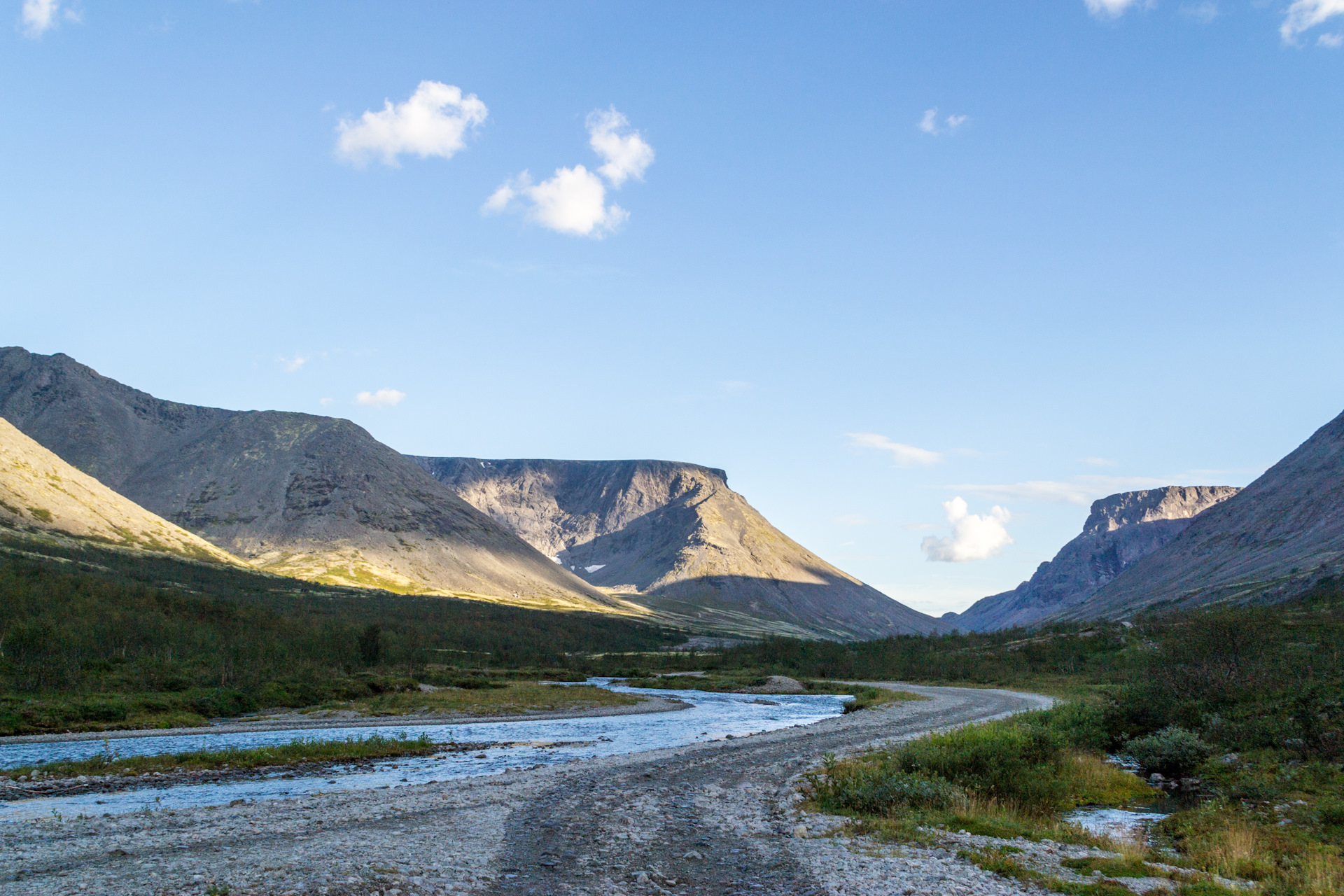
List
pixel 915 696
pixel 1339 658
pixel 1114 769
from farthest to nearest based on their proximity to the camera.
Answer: pixel 915 696 < pixel 1339 658 < pixel 1114 769

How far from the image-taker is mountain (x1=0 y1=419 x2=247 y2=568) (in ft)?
509

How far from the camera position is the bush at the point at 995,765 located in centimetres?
2548

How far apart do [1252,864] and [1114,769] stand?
16.5 m

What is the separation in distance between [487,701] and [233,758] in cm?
3583

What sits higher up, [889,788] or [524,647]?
[889,788]

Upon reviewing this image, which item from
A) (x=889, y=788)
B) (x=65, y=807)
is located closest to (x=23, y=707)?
(x=65, y=807)

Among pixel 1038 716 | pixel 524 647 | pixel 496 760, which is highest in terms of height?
pixel 1038 716

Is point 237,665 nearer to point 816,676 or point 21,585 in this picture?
point 21,585

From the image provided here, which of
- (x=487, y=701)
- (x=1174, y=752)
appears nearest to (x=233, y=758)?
(x=487, y=701)

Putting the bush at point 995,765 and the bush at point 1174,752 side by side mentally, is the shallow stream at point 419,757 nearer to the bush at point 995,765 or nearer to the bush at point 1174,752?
the bush at point 995,765

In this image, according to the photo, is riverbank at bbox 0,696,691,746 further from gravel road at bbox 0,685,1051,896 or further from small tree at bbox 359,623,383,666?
small tree at bbox 359,623,383,666

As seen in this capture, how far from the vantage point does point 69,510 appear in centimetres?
16950

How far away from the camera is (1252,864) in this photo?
17281 mm

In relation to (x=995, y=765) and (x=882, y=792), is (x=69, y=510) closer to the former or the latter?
(x=882, y=792)
